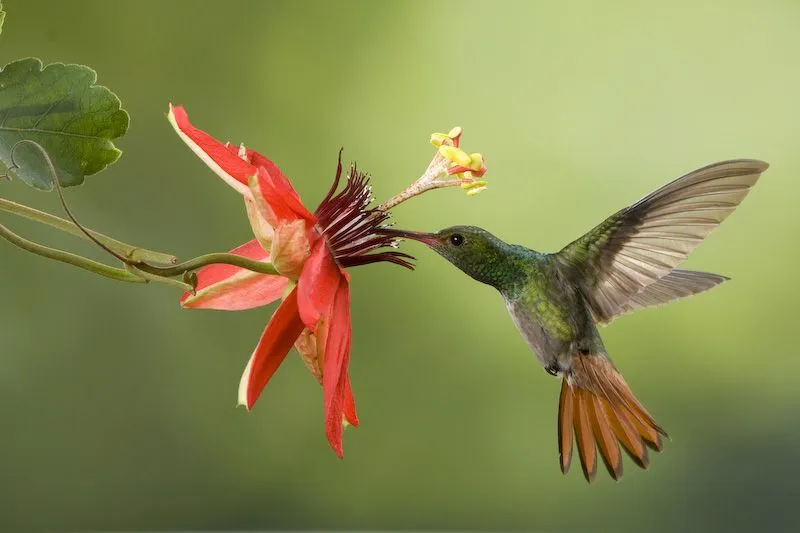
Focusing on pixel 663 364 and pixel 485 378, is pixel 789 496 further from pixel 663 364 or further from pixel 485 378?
Answer: pixel 485 378

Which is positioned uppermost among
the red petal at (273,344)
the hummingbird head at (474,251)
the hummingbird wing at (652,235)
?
the hummingbird head at (474,251)

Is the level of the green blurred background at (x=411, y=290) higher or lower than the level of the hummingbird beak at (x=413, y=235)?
higher

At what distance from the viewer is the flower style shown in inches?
22.1

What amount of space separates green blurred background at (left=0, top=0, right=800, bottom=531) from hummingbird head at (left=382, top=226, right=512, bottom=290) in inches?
50.6

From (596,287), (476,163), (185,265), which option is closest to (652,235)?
(596,287)

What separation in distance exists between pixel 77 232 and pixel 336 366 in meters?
0.17

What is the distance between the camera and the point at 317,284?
0.57m

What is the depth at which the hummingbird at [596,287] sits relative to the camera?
80 centimetres

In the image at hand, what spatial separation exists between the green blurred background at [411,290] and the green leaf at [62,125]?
1.61 meters

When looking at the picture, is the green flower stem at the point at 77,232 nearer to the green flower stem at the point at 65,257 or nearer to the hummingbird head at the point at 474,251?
the green flower stem at the point at 65,257

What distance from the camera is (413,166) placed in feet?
7.27

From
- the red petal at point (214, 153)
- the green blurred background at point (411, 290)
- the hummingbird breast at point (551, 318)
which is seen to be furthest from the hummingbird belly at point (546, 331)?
the green blurred background at point (411, 290)

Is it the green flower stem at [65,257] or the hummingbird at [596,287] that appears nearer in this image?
the green flower stem at [65,257]

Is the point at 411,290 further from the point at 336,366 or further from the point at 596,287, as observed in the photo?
the point at 336,366
